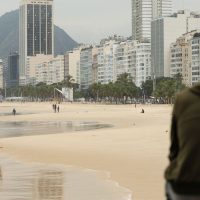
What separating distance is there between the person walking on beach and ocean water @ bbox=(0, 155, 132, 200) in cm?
751

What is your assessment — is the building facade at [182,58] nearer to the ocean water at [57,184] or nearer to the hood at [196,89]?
the ocean water at [57,184]

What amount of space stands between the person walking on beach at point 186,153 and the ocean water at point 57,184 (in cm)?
751

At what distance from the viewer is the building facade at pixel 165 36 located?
164 m

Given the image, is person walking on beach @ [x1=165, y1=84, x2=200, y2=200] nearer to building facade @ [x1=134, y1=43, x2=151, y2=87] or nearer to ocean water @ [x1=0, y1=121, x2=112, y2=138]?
ocean water @ [x1=0, y1=121, x2=112, y2=138]

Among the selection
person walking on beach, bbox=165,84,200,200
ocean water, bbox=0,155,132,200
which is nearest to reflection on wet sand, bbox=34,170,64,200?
ocean water, bbox=0,155,132,200

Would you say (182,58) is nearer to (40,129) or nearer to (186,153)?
(40,129)

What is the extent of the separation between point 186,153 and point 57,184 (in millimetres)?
9472

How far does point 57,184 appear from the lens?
11359 millimetres

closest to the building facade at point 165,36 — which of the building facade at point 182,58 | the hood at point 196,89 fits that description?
the building facade at point 182,58

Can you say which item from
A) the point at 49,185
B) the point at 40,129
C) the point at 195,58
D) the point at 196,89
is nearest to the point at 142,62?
the point at 195,58

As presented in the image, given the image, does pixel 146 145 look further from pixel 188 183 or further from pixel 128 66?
pixel 128 66

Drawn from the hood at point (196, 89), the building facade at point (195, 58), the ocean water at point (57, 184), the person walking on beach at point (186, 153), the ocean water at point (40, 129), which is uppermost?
the building facade at point (195, 58)

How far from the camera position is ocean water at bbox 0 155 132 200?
9.77 meters

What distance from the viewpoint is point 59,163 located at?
639 inches
